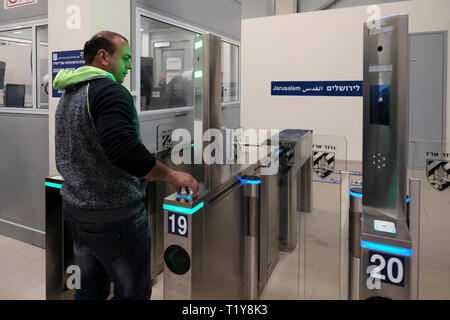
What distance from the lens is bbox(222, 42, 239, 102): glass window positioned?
4.71 metres

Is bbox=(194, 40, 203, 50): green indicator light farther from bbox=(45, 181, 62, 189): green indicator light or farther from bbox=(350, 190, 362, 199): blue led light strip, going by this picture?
bbox=(45, 181, 62, 189): green indicator light

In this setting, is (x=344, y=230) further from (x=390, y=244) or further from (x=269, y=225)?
(x=269, y=225)

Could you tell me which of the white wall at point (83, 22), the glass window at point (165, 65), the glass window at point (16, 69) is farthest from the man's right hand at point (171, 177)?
the glass window at point (16, 69)

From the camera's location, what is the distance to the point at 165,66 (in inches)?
131

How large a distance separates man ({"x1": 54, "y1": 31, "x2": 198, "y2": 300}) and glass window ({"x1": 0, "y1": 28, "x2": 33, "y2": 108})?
1.98 metres

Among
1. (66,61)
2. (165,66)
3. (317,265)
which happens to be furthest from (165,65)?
(317,265)

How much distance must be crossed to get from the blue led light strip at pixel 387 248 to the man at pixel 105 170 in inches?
25.1

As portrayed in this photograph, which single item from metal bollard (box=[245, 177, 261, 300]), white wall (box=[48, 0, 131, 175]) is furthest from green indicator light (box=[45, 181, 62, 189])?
metal bollard (box=[245, 177, 261, 300])

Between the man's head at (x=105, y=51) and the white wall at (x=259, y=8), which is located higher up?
the white wall at (x=259, y=8)

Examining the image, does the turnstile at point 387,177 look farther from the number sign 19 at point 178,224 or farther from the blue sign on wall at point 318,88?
the blue sign on wall at point 318,88

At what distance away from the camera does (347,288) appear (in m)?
1.70

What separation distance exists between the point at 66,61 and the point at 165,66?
3.13ft

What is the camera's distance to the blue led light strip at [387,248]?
119cm

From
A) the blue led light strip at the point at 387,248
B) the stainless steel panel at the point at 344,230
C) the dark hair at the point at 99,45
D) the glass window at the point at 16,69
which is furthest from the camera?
the glass window at the point at 16,69
